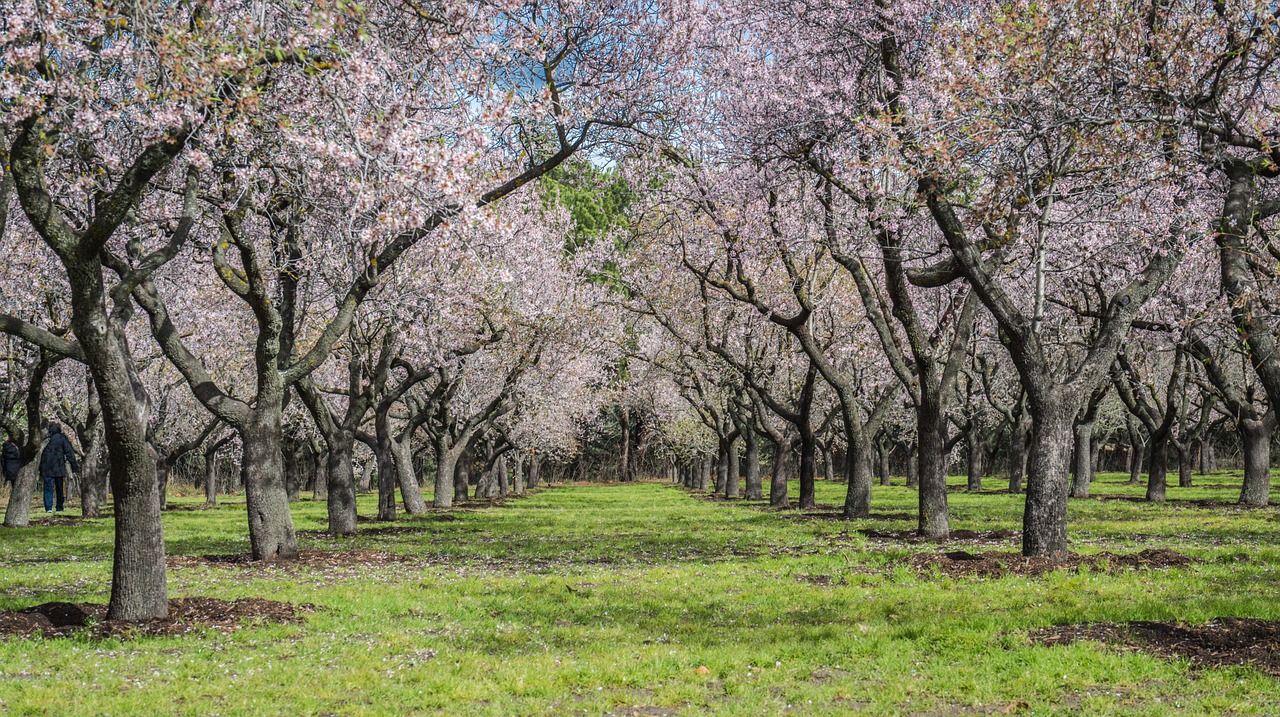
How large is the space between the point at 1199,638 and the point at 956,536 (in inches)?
449

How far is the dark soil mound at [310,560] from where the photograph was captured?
17.6 m

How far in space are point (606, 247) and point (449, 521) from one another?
14704 mm

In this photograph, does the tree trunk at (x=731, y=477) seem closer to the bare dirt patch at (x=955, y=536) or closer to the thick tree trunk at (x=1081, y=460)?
the thick tree trunk at (x=1081, y=460)

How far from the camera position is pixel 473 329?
3138 cm

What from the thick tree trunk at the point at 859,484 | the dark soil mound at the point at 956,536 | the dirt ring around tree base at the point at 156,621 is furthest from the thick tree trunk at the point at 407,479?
the dirt ring around tree base at the point at 156,621

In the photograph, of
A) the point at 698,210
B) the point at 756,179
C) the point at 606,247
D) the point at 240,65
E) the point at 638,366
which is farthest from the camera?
the point at 638,366

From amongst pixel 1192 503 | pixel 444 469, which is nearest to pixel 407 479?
pixel 444 469

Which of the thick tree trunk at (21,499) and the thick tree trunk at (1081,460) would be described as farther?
the thick tree trunk at (1081,460)

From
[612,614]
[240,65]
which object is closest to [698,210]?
[612,614]

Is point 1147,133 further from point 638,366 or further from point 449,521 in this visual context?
point 638,366

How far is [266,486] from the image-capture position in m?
17.9

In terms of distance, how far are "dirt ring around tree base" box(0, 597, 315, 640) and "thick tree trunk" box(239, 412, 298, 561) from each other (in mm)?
5460

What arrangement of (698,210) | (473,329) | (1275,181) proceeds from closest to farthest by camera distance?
1. (1275,181)
2. (698,210)
3. (473,329)

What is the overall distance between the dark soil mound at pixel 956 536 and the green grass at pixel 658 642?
153 cm
